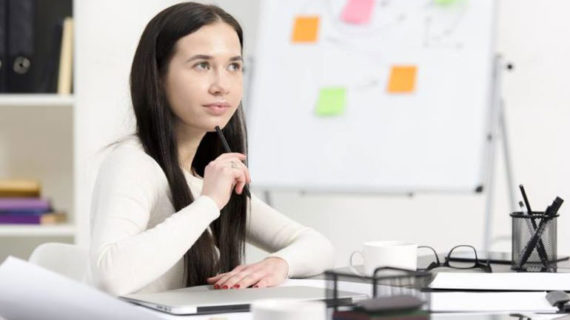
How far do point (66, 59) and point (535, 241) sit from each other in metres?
2.12

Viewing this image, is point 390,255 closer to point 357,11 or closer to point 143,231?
point 143,231

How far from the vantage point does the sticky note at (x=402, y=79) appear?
302cm

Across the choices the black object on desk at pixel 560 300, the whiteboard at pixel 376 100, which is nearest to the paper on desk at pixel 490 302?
the black object on desk at pixel 560 300

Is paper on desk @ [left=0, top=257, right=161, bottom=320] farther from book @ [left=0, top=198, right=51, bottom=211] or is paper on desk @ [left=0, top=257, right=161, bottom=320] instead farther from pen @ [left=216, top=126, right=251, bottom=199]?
book @ [left=0, top=198, right=51, bottom=211]

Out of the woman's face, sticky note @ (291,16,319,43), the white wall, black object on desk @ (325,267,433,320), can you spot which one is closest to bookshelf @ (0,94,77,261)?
the white wall

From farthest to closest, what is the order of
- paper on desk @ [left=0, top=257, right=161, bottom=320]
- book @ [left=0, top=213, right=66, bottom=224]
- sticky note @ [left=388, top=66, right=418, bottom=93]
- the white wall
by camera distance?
1. the white wall
2. book @ [left=0, top=213, right=66, bottom=224]
3. sticky note @ [left=388, top=66, right=418, bottom=93]
4. paper on desk @ [left=0, top=257, right=161, bottom=320]

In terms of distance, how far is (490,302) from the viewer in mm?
1188

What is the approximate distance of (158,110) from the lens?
5.20ft

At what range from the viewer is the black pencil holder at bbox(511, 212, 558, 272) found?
142cm

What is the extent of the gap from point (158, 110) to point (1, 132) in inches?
76.7

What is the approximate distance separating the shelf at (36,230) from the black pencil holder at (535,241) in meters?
2.00

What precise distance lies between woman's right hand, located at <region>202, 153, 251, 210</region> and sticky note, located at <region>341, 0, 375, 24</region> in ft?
5.57

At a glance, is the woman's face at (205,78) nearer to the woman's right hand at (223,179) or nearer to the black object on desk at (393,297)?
the woman's right hand at (223,179)

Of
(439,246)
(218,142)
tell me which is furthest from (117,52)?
(218,142)
